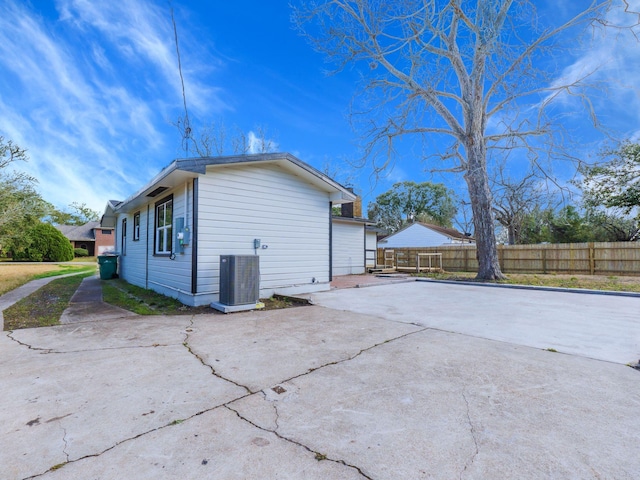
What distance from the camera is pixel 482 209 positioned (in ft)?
38.1

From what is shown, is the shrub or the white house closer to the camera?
the white house

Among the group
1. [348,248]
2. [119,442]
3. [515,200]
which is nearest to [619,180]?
[515,200]

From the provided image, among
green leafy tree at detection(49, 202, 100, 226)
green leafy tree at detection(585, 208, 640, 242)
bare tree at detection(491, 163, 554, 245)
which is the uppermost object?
green leafy tree at detection(49, 202, 100, 226)

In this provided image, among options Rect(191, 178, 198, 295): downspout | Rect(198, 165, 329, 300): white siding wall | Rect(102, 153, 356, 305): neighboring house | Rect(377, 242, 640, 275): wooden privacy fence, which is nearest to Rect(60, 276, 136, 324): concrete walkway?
Rect(191, 178, 198, 295): downspout

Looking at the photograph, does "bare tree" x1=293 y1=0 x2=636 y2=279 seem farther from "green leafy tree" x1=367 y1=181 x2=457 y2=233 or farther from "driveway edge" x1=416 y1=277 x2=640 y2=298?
"green leafy tree" x1=367 y1=181 x2=457 y2=233

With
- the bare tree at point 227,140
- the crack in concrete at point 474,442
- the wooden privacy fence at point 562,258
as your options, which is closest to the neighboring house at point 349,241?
the wooden privacy fence at point 562,258

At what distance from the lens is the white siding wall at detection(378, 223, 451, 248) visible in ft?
91.8

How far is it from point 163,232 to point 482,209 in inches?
432

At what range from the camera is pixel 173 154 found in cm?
1720

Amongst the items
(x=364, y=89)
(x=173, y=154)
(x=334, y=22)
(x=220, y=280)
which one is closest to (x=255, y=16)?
(x=334, y=22)

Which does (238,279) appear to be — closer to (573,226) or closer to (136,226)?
(136,226)

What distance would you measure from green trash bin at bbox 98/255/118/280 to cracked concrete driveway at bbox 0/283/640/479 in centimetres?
931

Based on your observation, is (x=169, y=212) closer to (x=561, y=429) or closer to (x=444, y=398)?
(x=444, y=398)

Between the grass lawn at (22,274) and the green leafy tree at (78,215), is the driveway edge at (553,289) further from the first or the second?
the green leafy tree at (78,215)
